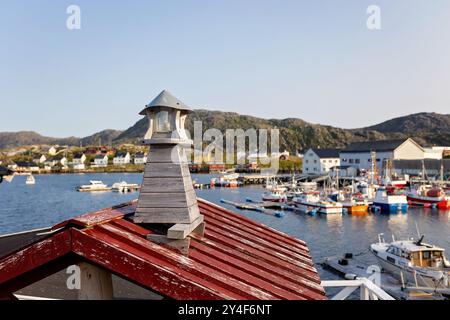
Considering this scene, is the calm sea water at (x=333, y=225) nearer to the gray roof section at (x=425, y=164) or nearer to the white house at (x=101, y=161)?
the gray roof section at (x=425, y=164)

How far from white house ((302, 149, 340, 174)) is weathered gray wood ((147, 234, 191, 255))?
4024 inches

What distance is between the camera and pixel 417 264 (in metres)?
21.1

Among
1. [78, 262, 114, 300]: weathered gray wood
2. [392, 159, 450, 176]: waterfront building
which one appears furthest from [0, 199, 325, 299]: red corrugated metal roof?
[392, 159, 450, 176]: waterfront building

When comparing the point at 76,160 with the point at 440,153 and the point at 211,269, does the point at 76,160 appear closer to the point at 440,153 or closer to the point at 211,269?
the point at 440,153

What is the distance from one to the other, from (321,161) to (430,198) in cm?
5129

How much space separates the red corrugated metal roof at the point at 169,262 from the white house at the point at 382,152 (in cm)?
9168

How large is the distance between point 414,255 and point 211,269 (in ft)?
68.4

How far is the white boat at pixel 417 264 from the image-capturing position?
19.4 meters

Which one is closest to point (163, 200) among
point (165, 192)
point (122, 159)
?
point (165, 192)

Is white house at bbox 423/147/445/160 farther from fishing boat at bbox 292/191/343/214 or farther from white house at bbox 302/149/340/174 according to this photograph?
fishing boat at bbox 292/191/343/214

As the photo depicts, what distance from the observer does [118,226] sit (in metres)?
4.16

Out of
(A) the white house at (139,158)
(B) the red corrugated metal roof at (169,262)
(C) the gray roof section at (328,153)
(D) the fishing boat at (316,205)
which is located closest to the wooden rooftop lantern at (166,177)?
(B) the red corrugated metal roof at (169,262)

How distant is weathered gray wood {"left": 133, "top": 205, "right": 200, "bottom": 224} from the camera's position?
439cm

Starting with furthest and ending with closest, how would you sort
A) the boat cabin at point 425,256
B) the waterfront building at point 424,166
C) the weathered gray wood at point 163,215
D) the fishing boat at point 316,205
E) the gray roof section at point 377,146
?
the gray roof section at point 377,146 < the waterfront building at point 424,166 < the fishing boat at point 316,205 < the boat cabin at point 425,256 < the weathered gray wood at point 163,215
